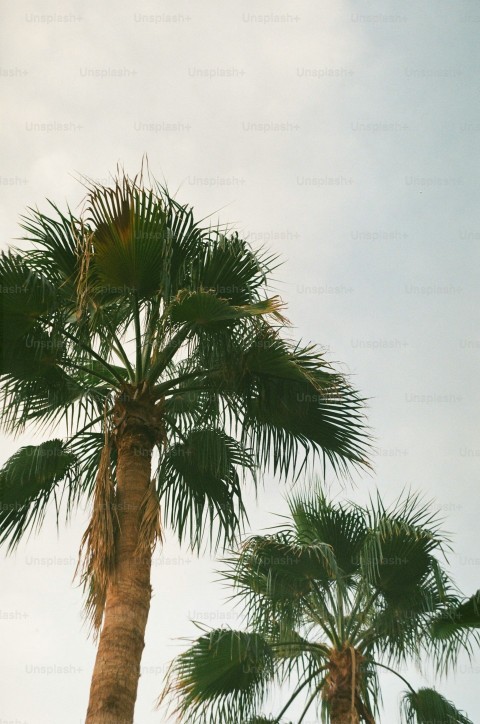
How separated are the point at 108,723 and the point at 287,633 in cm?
457

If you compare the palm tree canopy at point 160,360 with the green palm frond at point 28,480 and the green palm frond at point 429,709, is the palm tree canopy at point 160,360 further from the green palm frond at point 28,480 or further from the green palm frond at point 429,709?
the green palm frond at point 429,709

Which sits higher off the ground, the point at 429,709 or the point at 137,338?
the point at 137,338

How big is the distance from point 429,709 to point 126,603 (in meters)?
4.88

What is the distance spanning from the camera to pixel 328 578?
1092 centimetres

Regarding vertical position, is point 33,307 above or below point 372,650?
above

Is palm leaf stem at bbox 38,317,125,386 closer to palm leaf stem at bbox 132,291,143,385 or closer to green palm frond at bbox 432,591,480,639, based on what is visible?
palm leaf stem at bbox 132,291,143,385

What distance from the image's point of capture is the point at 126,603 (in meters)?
7.50

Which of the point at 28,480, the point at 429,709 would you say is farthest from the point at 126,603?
the point at 429,709

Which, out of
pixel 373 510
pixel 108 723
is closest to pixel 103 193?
pixel 108 723

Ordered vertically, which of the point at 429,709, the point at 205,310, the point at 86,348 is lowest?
the point at 429,709

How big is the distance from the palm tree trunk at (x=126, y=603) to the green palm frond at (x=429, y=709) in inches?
182

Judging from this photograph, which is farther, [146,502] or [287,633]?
[287,633]

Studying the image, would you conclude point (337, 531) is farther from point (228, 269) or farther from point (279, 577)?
point (228, 269)

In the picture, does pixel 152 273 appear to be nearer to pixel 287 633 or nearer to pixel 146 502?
pixel 146 502
